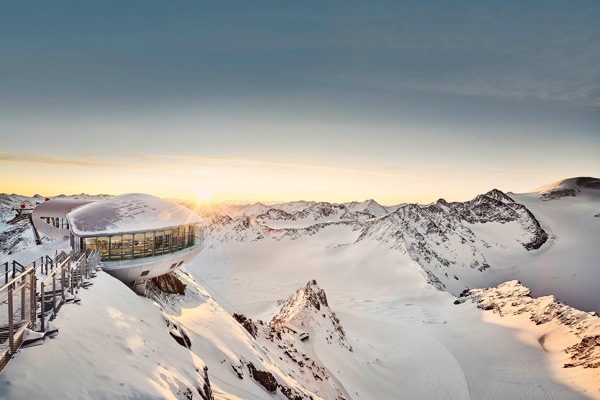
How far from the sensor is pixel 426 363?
49.8 metres

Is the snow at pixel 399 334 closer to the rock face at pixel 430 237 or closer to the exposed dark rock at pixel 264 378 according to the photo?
the rock face at pixel 430 237

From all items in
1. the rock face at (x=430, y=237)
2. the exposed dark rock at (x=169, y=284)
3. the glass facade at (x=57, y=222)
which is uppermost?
the glass facade at (x=57, y=222)

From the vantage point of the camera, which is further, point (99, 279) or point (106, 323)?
point (99, 279)

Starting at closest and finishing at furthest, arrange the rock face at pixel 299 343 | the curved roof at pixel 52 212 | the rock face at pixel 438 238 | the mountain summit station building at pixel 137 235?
the rock face at pixel 299 343
the mountain summit station building at pixel 137 235
the curved roof at pixel 52 212
the rock face at pixel 438 238

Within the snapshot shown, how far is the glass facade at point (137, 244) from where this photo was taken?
22.1 metres

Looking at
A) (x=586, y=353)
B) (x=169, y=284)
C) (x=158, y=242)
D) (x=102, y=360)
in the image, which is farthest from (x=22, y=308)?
(x=586, y=353)

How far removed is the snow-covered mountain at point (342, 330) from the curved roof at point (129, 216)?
4993 millimetres

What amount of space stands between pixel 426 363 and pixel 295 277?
3232 inches

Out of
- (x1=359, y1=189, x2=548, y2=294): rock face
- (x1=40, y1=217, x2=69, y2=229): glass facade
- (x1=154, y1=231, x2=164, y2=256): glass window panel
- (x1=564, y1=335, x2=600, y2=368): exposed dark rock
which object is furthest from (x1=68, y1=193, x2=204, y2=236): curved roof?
(x1=359, y1=189, x2=548, y2=294): rock face

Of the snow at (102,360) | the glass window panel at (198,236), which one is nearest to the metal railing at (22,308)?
the snow at (102,360)

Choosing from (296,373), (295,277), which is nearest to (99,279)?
(296,373)

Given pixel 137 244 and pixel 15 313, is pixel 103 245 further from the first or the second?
pixel 15 313

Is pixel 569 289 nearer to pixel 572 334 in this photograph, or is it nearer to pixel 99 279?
pixel 572 334

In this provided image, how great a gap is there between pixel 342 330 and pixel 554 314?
3648 centimetres
